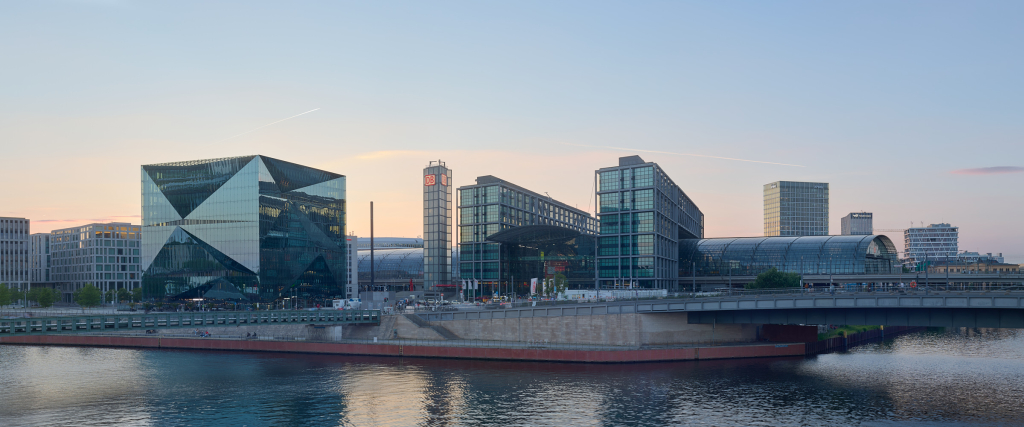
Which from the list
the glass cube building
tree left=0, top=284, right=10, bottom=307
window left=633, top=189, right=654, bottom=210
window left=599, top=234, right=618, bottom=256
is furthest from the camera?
window left=599, top=234, right=618, bottom=256

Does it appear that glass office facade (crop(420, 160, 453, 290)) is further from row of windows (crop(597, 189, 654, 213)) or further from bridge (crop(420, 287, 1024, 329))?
bridge (crop(420, 287, 1024, 329))

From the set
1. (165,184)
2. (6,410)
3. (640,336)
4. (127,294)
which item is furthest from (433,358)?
(127,294)

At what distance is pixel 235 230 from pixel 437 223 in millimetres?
57866

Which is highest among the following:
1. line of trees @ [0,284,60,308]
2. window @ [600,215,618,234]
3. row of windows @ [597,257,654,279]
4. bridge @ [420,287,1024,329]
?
window @ [600,215,618,234]

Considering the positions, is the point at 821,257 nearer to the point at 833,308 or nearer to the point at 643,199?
the point at 643,199

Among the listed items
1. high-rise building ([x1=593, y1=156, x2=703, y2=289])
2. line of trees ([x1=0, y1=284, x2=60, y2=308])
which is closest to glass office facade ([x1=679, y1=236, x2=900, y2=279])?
high-rise building ([x1=593, y1=156, x2=703, y2=289])

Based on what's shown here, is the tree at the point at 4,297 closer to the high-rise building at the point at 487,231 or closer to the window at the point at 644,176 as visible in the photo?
the high-rise building at the point at 487,231

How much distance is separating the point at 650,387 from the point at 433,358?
32.5 meters

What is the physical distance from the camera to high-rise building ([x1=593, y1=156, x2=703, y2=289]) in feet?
552

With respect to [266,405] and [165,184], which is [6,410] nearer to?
[266,405]

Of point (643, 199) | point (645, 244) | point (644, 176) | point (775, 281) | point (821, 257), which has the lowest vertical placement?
point (775, 281)

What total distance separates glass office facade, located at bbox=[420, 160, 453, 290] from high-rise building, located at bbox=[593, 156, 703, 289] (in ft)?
130

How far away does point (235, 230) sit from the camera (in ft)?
475

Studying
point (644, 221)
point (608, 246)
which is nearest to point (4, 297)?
point (608, 246)
